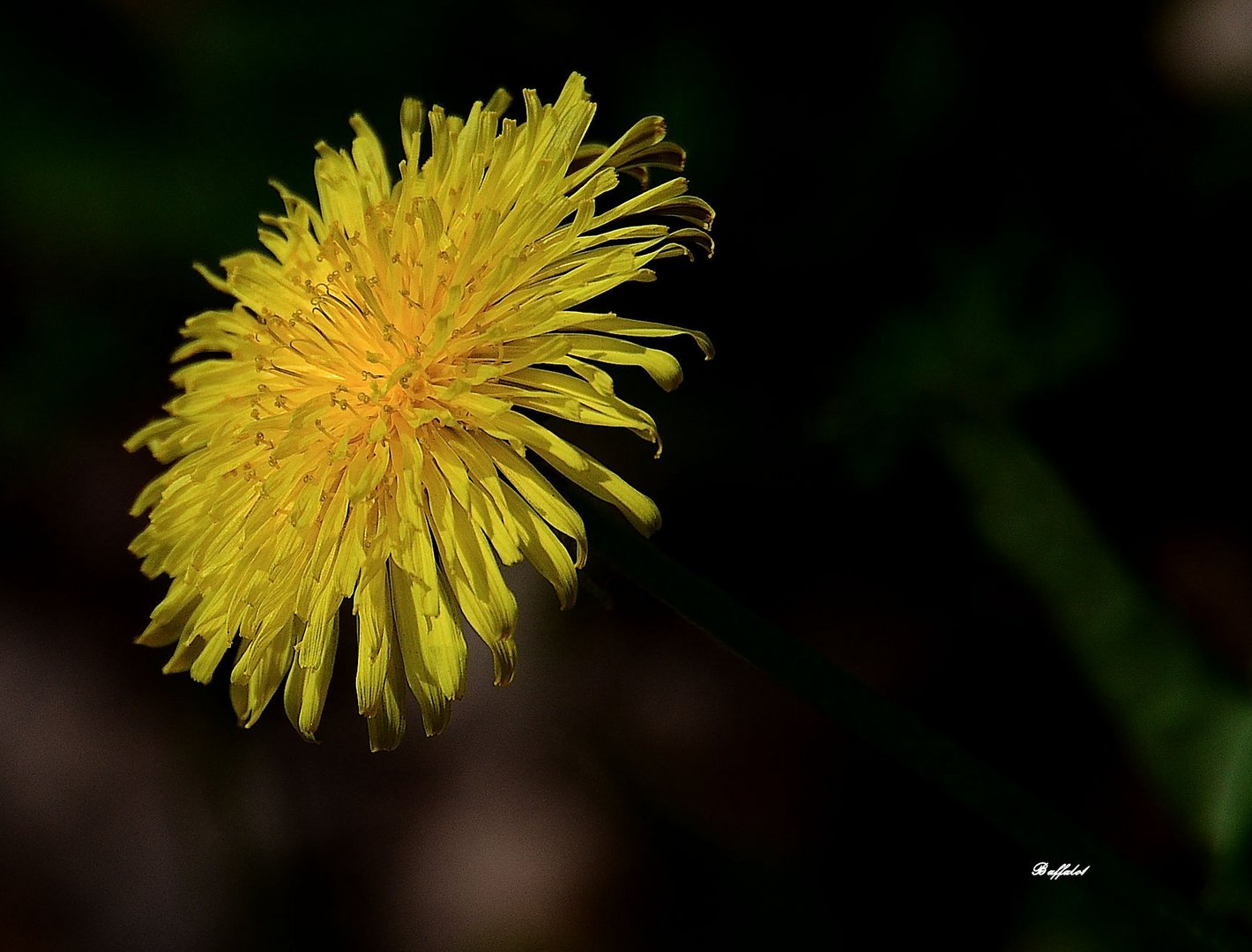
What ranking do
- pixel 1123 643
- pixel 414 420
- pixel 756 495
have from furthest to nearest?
pixel 756 495
pixel 1123 643
pixel 414 420

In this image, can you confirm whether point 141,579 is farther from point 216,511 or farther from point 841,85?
point 841,85

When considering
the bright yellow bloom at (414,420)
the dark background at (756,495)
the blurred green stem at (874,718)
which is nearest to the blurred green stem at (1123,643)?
the dark background at (756,495)

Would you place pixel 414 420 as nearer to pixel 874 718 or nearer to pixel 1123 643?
pixel 874 718

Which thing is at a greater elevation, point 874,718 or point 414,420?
point 414,420

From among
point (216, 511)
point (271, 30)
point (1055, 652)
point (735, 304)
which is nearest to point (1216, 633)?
point (1055, 652)

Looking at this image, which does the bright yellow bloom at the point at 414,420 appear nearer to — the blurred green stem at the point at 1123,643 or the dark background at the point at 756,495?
the dark background at the point at 756,495

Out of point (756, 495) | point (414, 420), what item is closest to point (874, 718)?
point (414, 420)

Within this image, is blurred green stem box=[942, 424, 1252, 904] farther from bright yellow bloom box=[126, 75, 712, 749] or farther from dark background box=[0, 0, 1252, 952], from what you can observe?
bright yellow bloom box=[126, 75, 712, 749]

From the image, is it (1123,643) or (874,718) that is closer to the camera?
(874,718)
